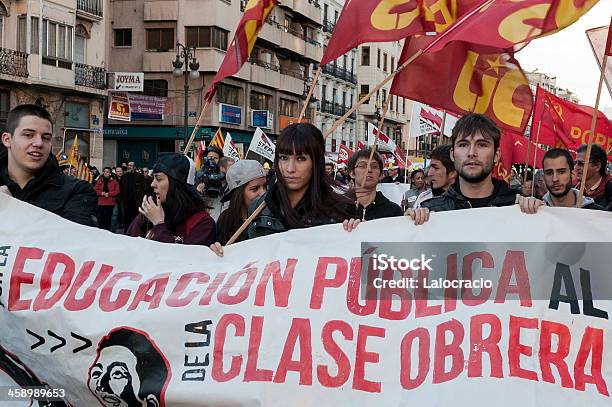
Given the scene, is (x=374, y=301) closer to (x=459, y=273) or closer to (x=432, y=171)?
(x=459, y=273)

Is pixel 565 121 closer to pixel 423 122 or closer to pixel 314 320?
pixel 423 122

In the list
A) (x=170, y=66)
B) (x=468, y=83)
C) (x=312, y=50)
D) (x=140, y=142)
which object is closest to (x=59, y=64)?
(x=170, y=66)

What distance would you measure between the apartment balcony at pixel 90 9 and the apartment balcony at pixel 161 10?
5.01 meters

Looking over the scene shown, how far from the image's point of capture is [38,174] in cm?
415

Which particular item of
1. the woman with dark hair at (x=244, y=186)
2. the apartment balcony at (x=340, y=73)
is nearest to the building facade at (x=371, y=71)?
the apartment balcony at (x=340, y=73)

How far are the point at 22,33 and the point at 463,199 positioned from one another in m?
26.5

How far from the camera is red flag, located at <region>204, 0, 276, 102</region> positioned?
572 centimetres

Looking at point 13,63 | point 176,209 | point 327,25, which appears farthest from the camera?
point 327,25

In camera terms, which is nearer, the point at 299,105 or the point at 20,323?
the point at 20,323

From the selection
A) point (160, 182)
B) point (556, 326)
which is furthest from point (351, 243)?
point (160, 182)

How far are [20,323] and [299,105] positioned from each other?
44837 millimetres

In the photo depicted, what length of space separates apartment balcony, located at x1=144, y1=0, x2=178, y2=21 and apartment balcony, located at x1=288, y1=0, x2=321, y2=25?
34.7 ft

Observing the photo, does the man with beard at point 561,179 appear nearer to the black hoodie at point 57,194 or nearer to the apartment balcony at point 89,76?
the black hoodie at point 57,194

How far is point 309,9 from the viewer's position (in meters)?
47.6
